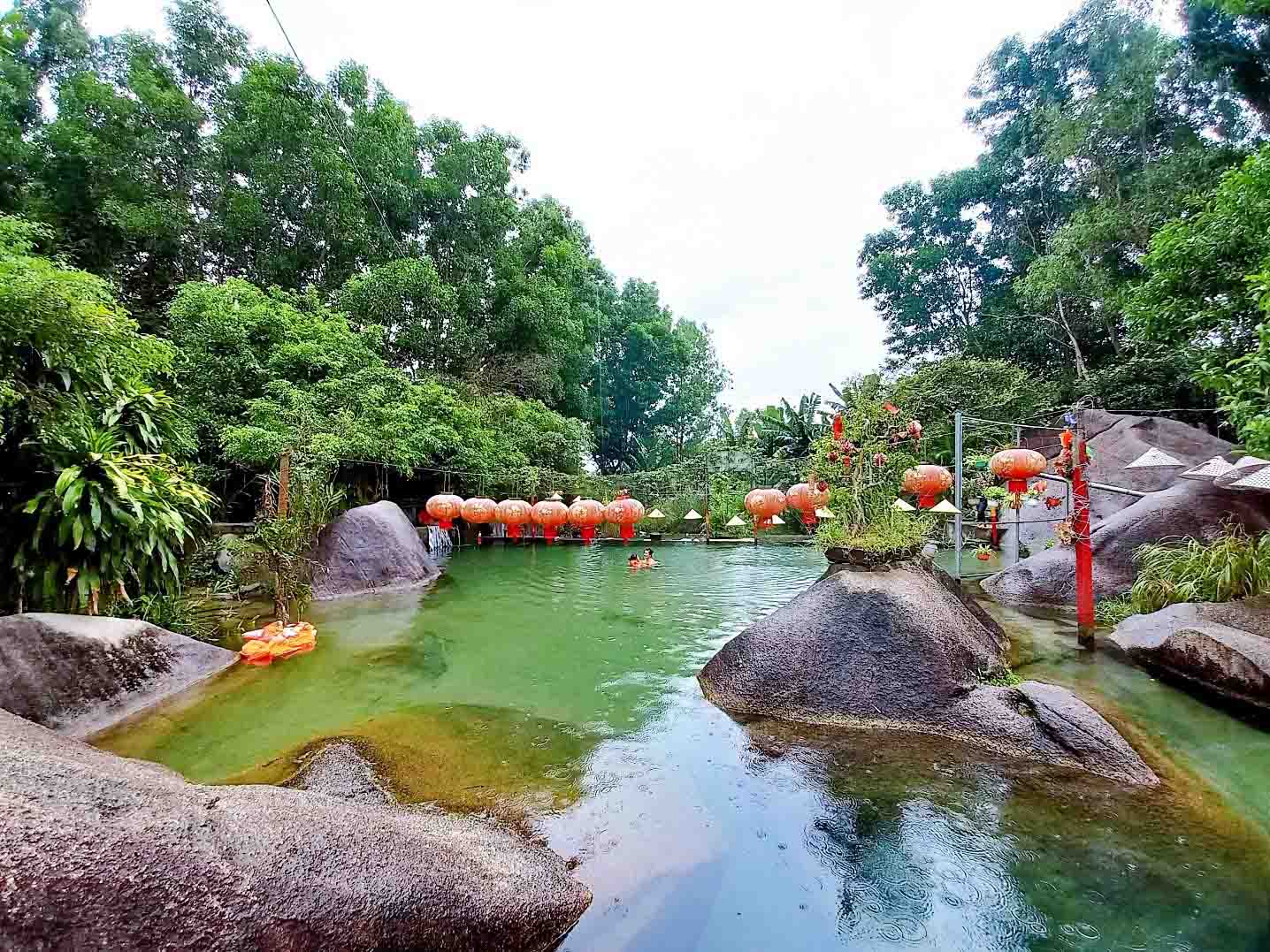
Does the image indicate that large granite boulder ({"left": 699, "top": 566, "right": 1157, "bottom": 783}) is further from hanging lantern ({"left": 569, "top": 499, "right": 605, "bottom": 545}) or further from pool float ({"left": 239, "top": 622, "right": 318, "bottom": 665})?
hanging lantern ({"left": 569, "top": 499, "right": 605, "bottom": 545})

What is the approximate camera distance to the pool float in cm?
592

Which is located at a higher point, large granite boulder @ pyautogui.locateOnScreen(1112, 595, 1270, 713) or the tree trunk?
the tree trunk

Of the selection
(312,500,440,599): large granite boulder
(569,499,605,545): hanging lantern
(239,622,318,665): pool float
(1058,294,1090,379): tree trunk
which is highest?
(1058,294,1090,379): tree trunk

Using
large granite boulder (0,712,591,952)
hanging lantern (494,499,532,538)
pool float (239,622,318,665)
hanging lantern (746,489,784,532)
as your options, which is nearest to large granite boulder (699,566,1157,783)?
large granite boulder (0,712,591,952)

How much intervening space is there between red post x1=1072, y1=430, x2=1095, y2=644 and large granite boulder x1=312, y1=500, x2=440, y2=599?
994 centimetres

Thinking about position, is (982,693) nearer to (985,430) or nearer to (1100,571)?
(1100,571)

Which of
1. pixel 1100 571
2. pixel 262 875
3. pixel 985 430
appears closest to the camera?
pixel 262 875

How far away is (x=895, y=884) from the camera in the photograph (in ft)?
8.64

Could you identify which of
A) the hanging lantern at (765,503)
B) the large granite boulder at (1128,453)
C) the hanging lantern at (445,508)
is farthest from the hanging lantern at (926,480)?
the hanging lantern at (445,508)

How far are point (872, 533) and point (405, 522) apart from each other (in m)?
9.61

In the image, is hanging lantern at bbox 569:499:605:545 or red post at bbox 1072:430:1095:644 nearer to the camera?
red post at bbox 1072:430:1095:644

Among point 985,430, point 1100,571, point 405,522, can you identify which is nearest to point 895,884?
point 1100,571

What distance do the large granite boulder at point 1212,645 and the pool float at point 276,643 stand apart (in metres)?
8.55

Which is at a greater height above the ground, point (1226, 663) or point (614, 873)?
point (1226, 663)
